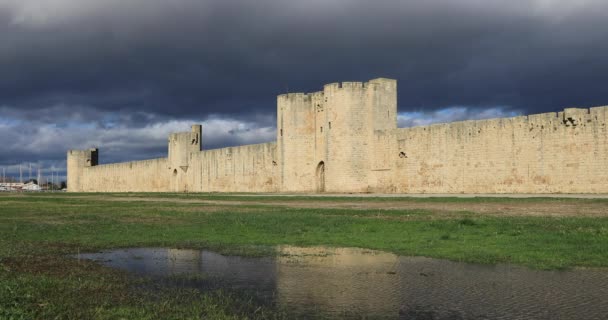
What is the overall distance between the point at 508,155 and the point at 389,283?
24.1 metres

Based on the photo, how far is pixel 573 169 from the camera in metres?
27.0

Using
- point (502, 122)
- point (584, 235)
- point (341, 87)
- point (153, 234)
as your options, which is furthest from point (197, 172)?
point (584, 235)

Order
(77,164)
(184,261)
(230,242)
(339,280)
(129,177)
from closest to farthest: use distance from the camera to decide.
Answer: (339,280), (184,261), (230,242), (129,177), (77,164)

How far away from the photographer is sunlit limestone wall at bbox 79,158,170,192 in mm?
61625

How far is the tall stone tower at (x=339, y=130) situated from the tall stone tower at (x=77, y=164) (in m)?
48.0

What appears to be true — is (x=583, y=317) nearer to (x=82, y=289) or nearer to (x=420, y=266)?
(x=420, y=266)

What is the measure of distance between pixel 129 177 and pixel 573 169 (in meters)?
52.1

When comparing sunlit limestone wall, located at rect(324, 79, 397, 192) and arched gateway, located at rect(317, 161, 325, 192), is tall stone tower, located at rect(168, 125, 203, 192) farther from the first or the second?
sunlit limestone wall, located at rect(324, 79, 397, 192)

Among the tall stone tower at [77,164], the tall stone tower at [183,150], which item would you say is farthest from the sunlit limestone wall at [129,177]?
the tall stone tower at [183,150]

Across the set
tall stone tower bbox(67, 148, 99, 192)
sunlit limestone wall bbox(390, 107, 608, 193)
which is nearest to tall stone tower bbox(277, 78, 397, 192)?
sunlit limestone wall bbox(390, 107, 608, 193)

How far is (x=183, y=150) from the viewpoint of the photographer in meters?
57.1

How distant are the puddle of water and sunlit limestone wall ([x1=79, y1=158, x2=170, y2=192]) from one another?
51.7m

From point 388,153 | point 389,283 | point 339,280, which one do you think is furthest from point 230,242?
point 388,153

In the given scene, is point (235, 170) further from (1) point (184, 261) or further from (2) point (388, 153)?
(1) point (184, 261)
